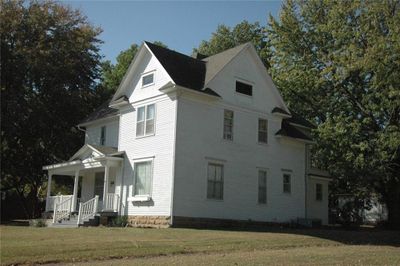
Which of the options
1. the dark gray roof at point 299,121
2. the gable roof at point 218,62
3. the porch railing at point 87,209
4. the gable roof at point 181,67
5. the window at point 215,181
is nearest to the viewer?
the gable roof at point 181,67

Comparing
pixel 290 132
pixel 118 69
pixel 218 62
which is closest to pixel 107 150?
pixel 218 62

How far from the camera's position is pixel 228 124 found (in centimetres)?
2750

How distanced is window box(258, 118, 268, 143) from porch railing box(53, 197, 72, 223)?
11.4m

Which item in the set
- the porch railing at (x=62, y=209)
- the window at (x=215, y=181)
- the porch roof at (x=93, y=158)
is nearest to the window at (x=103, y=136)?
the porch roof at (x=93, y=158)

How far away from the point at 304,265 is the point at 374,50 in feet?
57.1

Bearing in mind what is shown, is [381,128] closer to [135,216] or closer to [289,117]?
[289,117]

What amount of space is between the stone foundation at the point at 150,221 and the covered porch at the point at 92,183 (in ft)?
5.12

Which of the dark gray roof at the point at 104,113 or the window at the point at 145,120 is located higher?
the dark gray roof at the point at 104,113

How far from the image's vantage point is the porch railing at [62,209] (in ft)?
93.5

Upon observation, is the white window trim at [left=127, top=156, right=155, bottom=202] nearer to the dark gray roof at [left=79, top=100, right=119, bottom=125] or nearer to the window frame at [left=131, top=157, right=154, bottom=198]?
the window frame at [left=131, top=157, right=154, bottom=198]

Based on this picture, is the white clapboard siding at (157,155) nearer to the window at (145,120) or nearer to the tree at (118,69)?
the window at (145,120)

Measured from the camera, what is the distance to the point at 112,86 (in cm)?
4812

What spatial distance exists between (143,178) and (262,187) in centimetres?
684

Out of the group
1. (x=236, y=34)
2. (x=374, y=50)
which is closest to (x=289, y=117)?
(x=374, y=50)
